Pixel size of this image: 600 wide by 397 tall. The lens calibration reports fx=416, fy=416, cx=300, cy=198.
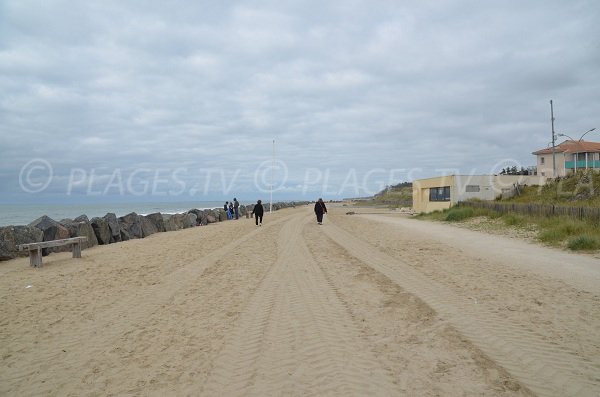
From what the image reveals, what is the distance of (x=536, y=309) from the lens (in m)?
6.69

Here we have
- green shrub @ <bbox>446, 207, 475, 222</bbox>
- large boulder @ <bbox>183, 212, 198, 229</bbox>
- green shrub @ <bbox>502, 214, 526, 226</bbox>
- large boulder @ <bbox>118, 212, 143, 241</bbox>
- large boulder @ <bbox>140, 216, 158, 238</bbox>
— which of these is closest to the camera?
green shrub @ <bbox>502, 214, 526, 226</bbox>

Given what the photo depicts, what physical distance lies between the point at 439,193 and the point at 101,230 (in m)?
27.4

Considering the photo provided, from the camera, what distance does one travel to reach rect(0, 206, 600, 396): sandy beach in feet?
14.1

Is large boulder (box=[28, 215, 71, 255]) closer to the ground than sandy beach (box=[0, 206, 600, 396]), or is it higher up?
higher up

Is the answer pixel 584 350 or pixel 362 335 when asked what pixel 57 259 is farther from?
pixel 584 350

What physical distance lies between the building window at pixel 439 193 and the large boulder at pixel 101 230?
26187mm

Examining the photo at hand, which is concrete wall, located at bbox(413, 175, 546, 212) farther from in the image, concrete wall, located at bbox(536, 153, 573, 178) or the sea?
the sea

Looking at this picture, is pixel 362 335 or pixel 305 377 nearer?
pixel 305 377

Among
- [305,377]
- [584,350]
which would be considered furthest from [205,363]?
[584,350]

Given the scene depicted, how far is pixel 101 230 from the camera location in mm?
18531

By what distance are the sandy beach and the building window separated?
942 inches

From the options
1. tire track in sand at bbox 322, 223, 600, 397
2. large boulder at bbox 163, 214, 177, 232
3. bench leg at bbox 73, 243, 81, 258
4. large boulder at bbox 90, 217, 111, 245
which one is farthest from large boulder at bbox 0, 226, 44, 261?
tire track in sand at bbox 322, 223, 600, 397

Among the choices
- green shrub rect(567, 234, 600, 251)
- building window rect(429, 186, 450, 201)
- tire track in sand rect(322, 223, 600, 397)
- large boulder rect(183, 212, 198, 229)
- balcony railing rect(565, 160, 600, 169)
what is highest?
balcony railing rect(565, 160, 600, 169)

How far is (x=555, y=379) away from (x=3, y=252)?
50.3 feet
